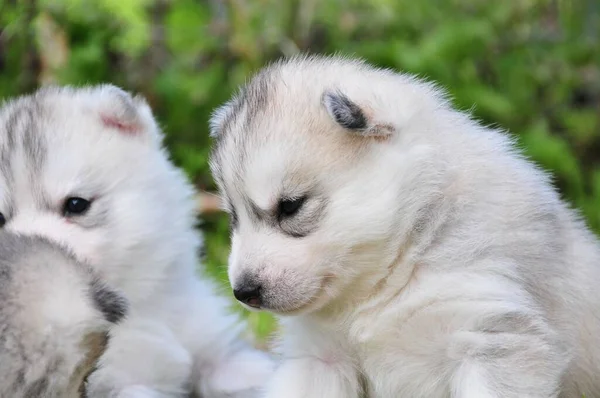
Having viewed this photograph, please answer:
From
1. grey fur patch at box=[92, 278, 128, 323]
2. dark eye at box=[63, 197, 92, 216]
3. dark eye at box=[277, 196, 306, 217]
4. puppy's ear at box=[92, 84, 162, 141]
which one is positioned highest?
dark eye at box=[277, 196, 306, 217]

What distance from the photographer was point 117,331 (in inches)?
140

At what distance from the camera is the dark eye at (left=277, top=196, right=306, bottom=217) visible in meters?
3.05

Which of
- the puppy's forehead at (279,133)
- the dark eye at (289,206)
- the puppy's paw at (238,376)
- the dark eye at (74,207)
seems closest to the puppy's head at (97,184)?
the dark eye at (74,207)

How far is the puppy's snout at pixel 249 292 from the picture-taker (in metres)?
3.01

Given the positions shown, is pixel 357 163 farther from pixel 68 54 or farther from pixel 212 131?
pixel 68 54

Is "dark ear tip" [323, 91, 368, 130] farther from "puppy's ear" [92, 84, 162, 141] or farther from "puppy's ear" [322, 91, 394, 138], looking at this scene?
"puppy's ear" [92, 84, 162, 141]

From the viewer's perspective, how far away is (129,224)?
148 inches

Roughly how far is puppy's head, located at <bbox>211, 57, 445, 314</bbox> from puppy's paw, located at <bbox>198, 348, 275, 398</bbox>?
927 millimetres

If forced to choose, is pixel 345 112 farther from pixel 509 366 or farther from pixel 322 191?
pixel 509 366

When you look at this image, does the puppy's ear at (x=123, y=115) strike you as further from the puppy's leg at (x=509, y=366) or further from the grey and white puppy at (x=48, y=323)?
the puppy's leg at (x=509, y=366)

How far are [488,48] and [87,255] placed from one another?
464 cm

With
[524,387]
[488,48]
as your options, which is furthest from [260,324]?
[488,48]

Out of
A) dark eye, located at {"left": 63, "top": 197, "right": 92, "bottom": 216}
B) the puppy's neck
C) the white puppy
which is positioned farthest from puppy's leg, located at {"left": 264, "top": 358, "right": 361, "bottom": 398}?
dark eye, located at {"left": 63, "top": 197, "right": 92, "bottom": 216}

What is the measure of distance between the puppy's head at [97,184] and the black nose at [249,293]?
74 cm
